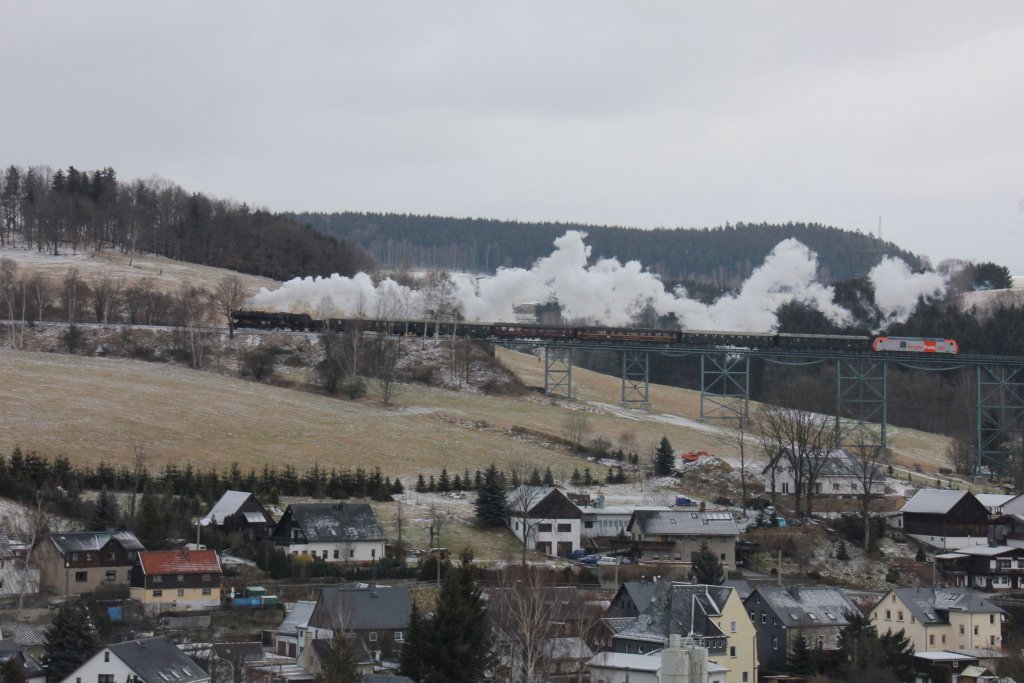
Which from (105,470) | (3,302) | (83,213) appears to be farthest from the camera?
(83,213)

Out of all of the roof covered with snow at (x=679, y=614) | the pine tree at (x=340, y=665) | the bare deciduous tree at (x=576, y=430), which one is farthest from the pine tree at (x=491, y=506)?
the pine tree at (x=340, y=665)

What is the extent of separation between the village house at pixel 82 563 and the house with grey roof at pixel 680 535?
965 inches

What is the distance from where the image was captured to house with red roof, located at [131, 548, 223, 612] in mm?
56312

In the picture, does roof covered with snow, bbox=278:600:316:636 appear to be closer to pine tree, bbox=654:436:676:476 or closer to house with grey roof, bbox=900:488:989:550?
house with grey roof, bbox=900:488:989:550

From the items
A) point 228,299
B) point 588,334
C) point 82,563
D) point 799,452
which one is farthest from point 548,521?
point 228,299

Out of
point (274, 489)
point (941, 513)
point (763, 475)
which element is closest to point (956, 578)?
point (941, 513)

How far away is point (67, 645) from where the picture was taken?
45000mm

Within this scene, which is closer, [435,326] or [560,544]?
[560,544]

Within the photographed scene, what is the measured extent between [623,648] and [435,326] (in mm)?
72609

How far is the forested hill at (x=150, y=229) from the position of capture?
164m

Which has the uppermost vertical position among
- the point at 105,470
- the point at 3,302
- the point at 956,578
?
the point at 3,302

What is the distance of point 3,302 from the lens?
117m

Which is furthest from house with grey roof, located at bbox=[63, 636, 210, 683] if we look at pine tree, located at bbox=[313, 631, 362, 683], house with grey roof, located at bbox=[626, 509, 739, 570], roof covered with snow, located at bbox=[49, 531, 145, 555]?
house with grey roof, located at bbox=[626, 509, 739, 570]

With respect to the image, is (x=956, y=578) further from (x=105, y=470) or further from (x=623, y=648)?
(x=105, y=470)
